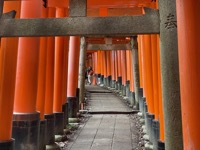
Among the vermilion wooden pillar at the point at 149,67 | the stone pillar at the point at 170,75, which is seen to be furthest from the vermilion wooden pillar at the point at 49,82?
the stone pillar at the point at 170,75

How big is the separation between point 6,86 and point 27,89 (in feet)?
3.36

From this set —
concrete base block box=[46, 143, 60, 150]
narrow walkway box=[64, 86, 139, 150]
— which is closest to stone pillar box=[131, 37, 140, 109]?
narrow walkway box=[64, 86, 139, 150]

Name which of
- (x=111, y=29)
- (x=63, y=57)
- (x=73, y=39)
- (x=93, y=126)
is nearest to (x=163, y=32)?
(x=111, y=29)

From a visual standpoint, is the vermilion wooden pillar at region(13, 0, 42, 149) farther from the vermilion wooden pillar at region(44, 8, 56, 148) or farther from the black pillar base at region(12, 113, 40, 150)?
the vermilion wooden pillar at region(44, 8, 56, 148)

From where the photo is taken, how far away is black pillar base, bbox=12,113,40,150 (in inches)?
196

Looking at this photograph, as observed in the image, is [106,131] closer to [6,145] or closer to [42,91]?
[42,91]

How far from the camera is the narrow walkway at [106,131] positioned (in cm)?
678

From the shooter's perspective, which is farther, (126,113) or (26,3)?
(126,113)

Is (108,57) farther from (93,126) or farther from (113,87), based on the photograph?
(93,126)

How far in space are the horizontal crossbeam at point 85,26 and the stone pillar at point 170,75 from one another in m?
0.13

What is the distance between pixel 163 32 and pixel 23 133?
9.69 ft

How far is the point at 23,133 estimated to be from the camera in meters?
5.01

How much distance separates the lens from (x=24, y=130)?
16.4 feet

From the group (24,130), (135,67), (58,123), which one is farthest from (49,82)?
(135,67)
